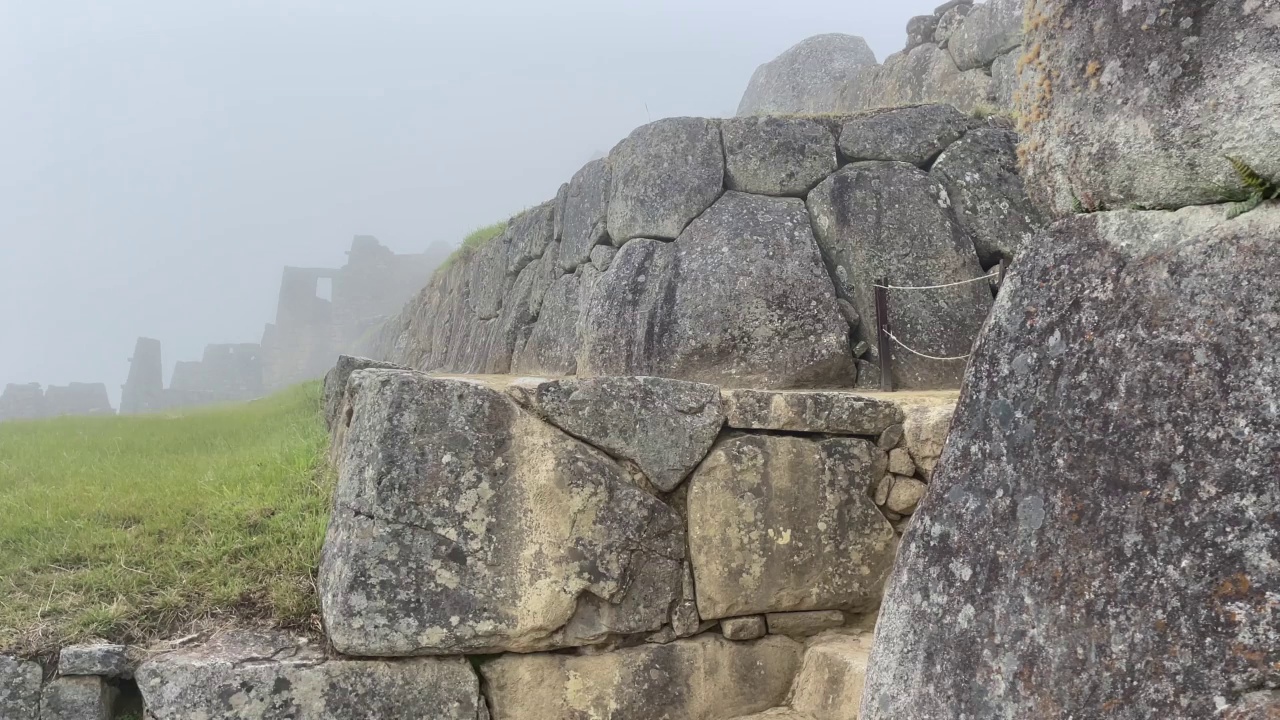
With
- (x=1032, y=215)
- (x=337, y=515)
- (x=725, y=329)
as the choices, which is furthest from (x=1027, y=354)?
(x=1032, y=215)

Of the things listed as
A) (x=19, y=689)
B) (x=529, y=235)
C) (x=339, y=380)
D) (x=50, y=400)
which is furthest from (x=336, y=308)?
(x=19, y=689)

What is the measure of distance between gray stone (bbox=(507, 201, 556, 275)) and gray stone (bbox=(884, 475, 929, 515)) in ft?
16.4

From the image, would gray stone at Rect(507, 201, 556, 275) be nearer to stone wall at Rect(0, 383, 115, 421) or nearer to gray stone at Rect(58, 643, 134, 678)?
gray stone at Rect(58, 643, 134, 678)

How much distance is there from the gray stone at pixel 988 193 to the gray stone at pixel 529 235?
3826mm

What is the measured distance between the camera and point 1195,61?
2008mm

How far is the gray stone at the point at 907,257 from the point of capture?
5.90 m

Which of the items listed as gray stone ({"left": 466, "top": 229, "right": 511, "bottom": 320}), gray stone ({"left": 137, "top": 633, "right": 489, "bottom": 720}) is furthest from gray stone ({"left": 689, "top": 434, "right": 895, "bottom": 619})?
gray stone ({"left": 466, "top": 229, "right": 511, "bottom": 320})

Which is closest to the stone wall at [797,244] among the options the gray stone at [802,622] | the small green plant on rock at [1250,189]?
the gray stone at [802,622]

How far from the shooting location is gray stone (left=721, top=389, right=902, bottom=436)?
14.1 ft

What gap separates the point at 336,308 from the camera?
3881cm

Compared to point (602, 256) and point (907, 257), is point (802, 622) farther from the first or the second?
point (602, 256)

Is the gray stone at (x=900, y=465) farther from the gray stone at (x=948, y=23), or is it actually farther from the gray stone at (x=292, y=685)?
the gray stone at (x=948, y=23)

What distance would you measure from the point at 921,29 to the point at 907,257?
6806 millimetres

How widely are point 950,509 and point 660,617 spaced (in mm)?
2142
